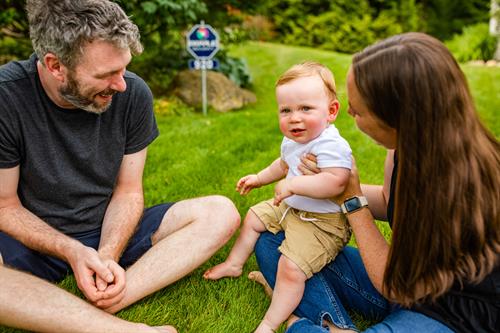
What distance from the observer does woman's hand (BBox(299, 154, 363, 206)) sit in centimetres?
201

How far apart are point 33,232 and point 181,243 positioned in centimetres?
63

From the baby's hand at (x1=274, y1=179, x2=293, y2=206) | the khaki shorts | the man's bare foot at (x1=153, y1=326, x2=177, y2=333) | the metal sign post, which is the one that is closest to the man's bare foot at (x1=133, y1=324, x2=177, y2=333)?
the man's bare foot at (x1=153, y1=326, x2=177, y2=333)

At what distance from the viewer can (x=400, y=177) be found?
1.59m

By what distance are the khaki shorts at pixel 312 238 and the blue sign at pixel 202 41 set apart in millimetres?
4802

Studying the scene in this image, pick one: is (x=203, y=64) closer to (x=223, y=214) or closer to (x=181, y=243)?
(x=223, y=214)

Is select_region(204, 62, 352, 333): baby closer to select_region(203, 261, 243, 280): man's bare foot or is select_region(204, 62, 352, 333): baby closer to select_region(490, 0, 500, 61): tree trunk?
select_region(203, 261, 243, 280): man's bare foot

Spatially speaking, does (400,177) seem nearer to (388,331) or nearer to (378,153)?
(388,331)

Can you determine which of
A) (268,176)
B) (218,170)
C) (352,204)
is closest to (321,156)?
(352,204)

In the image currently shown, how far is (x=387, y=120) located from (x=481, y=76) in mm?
8875

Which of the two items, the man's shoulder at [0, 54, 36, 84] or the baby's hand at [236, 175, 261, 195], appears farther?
the baby's hand at [236, 175, 261, 195]

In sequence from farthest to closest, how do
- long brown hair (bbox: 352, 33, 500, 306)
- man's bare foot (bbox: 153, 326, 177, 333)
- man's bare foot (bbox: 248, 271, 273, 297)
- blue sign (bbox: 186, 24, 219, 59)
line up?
blue sign (bbox: 186, 24, 219, 59)
man's bare foot (bbox: 248, 271, 273, 297)
man's bare foot (bbox: 153, 326, 177, 333)
long brown hair (bbox: 352, 33, 500, 306)

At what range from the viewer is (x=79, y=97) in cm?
214

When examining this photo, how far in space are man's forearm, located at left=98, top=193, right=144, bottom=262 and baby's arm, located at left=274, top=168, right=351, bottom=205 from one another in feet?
2.55

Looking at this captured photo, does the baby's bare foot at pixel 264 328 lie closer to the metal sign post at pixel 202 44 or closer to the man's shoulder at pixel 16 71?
the man's shoulder at pixel 16 71
